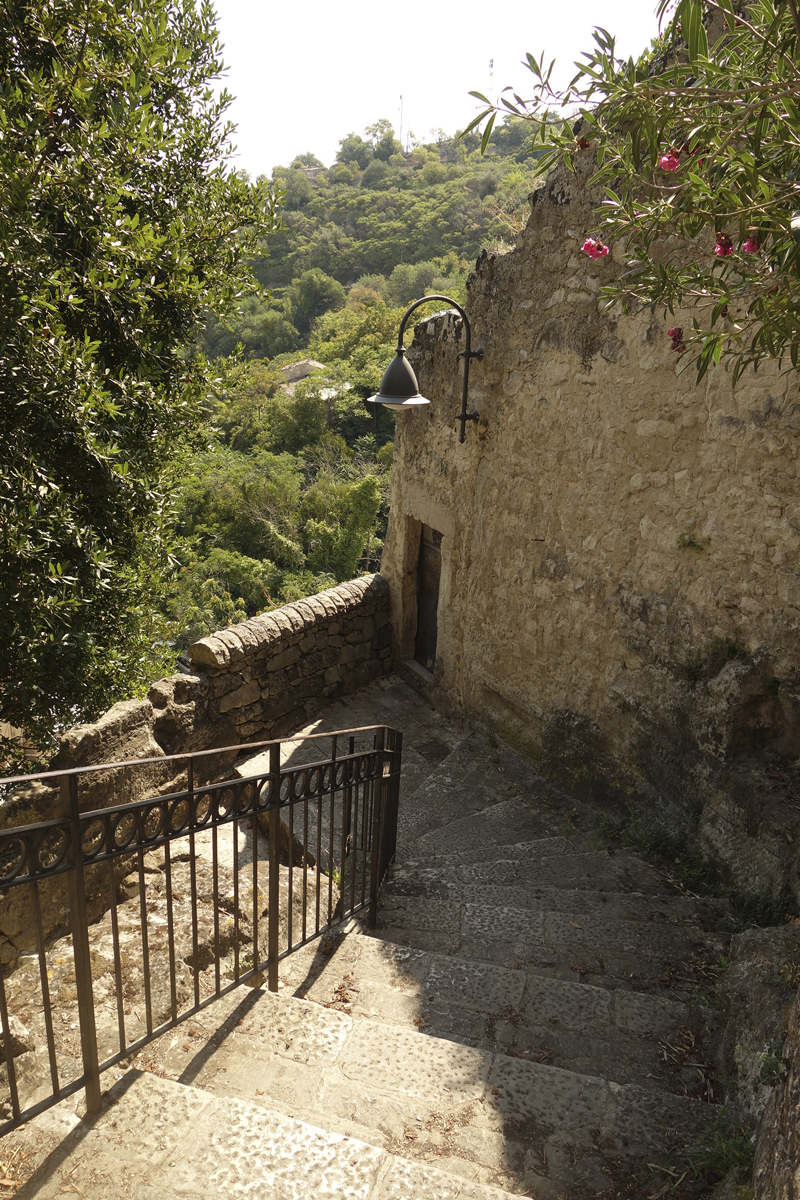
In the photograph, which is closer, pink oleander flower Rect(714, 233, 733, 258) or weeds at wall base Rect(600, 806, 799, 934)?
pink oleander flower Rect(714, 233, 733, 258)

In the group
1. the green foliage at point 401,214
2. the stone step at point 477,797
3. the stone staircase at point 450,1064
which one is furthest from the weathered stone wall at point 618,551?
the green foliage at point 401,214

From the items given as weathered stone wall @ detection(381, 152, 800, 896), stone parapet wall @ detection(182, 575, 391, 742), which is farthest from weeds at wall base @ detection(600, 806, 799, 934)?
stone parapet wall @ detection(182, 575, 391, 742)

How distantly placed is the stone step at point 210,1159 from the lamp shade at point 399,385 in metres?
4.54

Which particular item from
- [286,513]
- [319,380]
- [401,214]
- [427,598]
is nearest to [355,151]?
[401,214]

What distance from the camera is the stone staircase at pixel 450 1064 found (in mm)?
1869

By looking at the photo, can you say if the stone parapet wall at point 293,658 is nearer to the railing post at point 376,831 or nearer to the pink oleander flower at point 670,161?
the railing post at point 376,831

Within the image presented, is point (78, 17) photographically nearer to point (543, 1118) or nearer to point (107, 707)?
point (107, 707)

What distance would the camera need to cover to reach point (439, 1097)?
7.52 feet

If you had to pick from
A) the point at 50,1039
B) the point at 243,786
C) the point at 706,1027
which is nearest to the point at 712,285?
the point at 243,786

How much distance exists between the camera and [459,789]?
548 centimetres

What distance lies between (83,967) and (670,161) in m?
3.00

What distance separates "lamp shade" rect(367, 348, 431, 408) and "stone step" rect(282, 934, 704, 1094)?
371cm

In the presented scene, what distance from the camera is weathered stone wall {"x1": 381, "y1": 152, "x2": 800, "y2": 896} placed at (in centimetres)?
365

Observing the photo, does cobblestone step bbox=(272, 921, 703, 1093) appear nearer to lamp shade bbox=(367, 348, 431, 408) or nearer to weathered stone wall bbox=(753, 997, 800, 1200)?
weathered stone wall bbox=(753, 997, 800, 1200)
